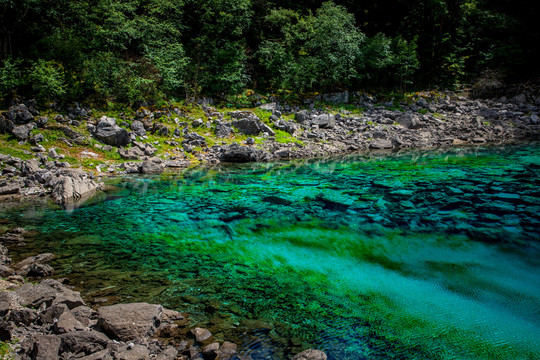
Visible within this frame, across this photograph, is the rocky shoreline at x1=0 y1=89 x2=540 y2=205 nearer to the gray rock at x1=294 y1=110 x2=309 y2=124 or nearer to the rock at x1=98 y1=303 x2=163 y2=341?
the gray rock at x1=294 y1=110 x2=309 y2=124

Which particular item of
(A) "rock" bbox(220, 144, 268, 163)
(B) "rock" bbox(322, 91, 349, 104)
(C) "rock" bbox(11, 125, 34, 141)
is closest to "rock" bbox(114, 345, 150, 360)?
(C) "rock" bbox(11, 125, 34, 141)

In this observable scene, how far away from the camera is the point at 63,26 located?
80.3ft

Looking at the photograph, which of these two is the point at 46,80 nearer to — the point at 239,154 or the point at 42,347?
the point at 239,154

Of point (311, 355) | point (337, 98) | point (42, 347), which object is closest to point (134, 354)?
point (42, 347)

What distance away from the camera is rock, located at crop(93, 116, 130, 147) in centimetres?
1970

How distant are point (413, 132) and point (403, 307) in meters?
26.9

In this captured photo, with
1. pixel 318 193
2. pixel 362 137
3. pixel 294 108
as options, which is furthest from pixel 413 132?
pixel 318 193

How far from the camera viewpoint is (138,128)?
72.1 ft

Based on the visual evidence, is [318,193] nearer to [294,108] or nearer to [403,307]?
[403,307]

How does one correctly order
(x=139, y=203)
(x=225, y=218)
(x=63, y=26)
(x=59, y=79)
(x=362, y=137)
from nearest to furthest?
(x=225, y=218) < (x=139, y=203) < (x=59, y=79) < (x=63, y=26) < (x=362, y=137)

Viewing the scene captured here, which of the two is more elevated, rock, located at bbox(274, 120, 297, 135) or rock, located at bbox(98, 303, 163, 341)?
rock, located at bbox(274, 120, 297, 135)

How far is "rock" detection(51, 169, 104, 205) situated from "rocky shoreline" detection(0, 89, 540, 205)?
1.7 inches

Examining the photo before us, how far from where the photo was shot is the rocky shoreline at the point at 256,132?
15013 mm

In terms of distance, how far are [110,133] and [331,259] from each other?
18.6 meters
